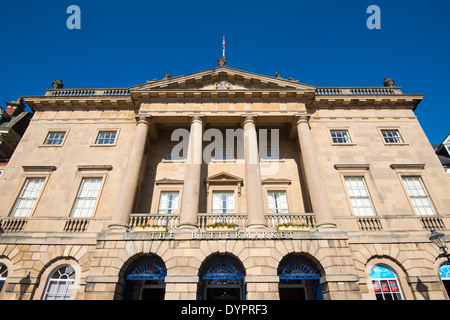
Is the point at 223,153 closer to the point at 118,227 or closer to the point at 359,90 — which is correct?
the point at 118,227

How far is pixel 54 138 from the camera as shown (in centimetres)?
1711

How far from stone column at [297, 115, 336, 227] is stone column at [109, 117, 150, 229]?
32.9ft

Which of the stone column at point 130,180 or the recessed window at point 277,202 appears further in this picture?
the recessed window at point 277,202

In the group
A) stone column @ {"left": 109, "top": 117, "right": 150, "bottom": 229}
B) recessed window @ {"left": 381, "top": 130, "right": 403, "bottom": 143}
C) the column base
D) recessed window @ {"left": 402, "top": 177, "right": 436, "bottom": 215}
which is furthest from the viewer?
recessed window @ {"left": 381, "top": 130, "right": 403, "bottom": 143}

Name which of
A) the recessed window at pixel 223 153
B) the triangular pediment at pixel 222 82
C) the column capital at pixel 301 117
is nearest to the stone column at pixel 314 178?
the column capital at pixel 301 117

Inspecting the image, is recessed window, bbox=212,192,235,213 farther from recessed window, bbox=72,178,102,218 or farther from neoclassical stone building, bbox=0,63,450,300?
recessed window, bbox=72,178,102,218

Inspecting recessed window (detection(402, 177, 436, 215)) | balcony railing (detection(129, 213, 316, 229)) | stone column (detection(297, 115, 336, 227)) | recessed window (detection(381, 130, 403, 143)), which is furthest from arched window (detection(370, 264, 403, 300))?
recessed window (detection(381, 130, 403, 143))

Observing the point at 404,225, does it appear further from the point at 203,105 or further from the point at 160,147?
the point at 160,147

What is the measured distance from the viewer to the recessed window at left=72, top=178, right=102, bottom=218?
1420 cm

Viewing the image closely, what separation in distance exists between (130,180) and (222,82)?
9.38 m

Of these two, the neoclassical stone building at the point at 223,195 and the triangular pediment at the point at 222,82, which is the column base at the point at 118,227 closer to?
the neoclassical stone building at the point at 223,195

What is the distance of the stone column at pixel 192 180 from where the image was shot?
12.7 m

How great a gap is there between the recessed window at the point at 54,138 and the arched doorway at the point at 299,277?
54.0ft

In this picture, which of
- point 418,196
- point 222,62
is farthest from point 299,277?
point 222,62
